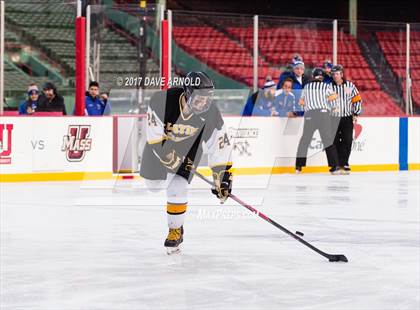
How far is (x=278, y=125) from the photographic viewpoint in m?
13.3

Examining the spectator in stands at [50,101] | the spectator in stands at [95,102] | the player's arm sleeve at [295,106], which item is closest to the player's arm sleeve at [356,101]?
the player's arm sleeve at [295,106]

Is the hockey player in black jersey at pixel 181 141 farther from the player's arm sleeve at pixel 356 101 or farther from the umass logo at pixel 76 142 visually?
the player's arm sleeve at pixel 356 101

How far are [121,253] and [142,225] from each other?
149 cm

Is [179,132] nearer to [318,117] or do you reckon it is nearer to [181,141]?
[181,141]

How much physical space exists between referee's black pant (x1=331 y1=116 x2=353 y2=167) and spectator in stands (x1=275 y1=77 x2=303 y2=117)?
0.57 m

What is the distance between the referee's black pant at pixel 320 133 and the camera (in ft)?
42.4

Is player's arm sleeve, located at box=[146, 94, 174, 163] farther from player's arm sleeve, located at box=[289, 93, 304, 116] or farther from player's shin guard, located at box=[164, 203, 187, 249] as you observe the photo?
player's arm sleeve, located at box=[289, 93, 304, 116]

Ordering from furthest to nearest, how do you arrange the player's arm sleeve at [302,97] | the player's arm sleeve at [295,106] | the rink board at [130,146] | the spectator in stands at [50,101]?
1. the player's arm sleeve at [295,106]
2. the player's arm sleeve at [302,97]
3. the spectator in stands at [50,101]
4. the rink board at [130,146]

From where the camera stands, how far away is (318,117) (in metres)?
13.1

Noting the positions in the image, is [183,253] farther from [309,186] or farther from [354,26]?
[354,26]

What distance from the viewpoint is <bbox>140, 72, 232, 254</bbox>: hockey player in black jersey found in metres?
5.61

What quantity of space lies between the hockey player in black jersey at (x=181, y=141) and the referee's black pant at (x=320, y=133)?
7.18 metres

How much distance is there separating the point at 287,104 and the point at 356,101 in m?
1.00

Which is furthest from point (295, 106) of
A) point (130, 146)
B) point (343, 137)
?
point (130, 146)
